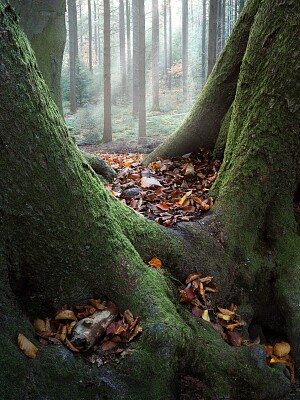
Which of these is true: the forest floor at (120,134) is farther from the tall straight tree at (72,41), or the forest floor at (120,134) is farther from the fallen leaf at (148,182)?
the fallen leaf at (148,182)

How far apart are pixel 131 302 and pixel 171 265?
71 centimetres

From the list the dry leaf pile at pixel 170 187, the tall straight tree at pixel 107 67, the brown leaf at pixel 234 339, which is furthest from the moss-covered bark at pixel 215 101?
the tall straight tree at pixel 107 67

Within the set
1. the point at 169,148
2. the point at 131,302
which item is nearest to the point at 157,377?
the point at 131,302

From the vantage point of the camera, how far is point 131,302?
92.4 inches

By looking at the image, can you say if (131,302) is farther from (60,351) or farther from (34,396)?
(34,396)

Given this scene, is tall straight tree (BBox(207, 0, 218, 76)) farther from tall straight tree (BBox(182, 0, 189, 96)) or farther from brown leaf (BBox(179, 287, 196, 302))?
tall straight tree (BBox(182, 0, 189, 96))

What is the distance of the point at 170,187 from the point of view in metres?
4.07

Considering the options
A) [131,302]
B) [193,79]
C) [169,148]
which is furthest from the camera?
[193,79]

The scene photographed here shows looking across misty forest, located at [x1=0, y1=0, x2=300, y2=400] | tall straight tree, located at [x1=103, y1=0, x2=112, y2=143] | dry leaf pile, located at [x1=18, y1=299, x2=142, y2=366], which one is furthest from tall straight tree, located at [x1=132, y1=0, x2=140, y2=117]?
dry leaf pile, located at [x1=18, y1=299, x2=142, y2=366]

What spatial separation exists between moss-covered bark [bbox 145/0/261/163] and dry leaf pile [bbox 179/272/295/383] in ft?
7.44

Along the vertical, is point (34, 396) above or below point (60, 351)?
below

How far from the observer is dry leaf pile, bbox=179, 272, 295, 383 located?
2.74 metres

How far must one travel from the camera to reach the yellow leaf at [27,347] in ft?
6.48

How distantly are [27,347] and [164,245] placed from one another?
1.35 metres
